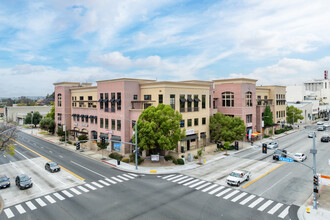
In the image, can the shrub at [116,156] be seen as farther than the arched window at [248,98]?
No

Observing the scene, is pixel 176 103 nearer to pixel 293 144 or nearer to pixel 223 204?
pixel 223 204

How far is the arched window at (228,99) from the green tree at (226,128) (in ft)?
31.6

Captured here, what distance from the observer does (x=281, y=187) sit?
86.4 ft

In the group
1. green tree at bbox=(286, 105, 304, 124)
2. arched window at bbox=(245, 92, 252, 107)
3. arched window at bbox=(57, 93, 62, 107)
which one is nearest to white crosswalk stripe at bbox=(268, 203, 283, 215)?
arched window at bbox=(245, 92, 252, 107)

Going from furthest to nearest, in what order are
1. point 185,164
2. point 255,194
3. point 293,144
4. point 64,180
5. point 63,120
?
1. point 63,120
2. point 293,144
3. point 185,164
4. point 64,180
5. point 255,194

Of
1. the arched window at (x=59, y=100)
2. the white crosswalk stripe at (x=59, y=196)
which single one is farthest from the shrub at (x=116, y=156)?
the arched window at (x=59, y=100)

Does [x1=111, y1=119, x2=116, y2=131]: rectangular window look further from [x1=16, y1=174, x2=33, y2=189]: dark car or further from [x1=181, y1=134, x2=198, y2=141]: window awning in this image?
[x1=16, y1=174, x2=33, y2=189]: dark car

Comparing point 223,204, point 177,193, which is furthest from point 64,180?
point 223,204

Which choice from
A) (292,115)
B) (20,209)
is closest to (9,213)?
(20,209)

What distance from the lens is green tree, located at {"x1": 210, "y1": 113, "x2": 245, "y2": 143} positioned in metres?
45.4

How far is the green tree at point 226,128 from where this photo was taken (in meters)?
45.4

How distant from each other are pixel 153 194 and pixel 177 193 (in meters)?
2.83

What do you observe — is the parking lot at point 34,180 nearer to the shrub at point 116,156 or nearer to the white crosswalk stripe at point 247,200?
the shrub at point 116,156

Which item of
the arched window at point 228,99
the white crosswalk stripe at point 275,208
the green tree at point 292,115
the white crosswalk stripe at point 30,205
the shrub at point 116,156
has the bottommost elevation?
the white crosswalk stripe at point 275,208
